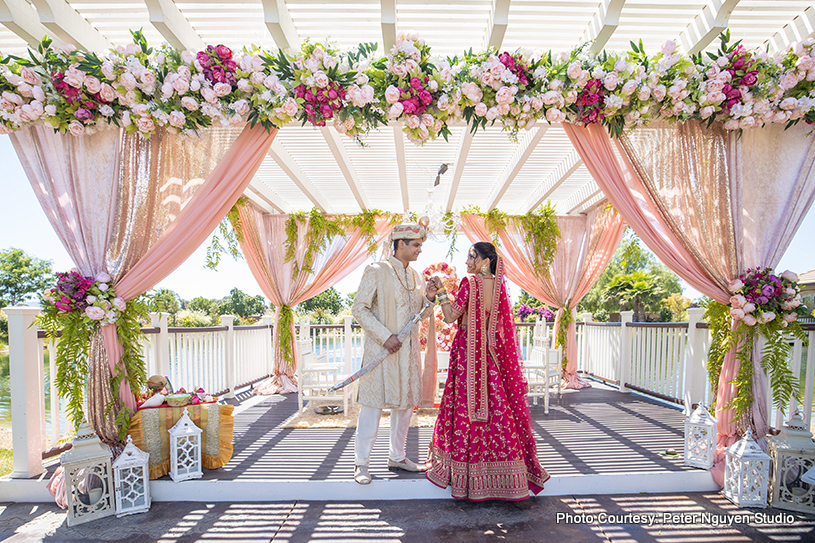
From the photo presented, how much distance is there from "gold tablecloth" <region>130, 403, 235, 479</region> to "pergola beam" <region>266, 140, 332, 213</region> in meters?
2.44

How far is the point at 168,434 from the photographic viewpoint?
292 centimetres

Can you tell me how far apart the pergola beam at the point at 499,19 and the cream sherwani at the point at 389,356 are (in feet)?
5.20

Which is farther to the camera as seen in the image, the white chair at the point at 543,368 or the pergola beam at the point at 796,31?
the white chair at the point at 543,368

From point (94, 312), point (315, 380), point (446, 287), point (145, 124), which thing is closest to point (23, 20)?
point (145, 124)

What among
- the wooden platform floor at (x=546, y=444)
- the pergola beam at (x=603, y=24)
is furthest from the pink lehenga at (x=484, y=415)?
the pergola beam at (x=603, y=24)

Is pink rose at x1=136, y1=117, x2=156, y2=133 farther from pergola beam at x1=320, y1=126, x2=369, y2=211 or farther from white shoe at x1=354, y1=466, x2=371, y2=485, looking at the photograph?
white shoe at x1=354, y1=466, x2=371, y2=485

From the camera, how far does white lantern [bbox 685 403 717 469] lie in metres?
2.90

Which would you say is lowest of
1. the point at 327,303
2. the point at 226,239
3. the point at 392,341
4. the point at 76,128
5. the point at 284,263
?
the point at 327,303

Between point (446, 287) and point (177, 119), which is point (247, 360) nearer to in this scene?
point (446, 287)

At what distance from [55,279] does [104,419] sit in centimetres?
99

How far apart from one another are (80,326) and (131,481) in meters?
1.06

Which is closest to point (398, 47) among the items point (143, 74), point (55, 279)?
point (143, 74)

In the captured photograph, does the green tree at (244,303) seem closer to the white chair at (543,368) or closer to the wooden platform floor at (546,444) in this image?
the wooden platform floor at (546,444)

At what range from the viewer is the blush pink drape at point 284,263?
255 inches
